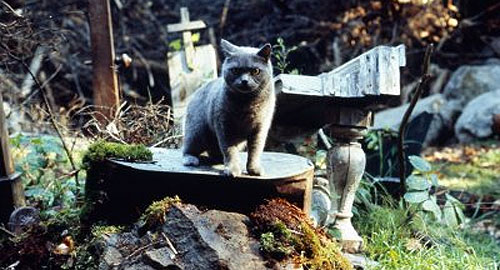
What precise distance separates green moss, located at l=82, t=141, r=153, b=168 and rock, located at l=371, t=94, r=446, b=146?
13.7 ft

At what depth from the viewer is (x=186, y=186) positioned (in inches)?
102

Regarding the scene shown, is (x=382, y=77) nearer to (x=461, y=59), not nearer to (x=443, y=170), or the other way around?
(x=443, y=170)

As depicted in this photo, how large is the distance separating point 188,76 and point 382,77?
2.74 metres

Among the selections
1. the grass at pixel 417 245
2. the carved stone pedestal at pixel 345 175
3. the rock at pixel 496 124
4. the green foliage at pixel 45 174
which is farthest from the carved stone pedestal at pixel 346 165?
the rock at pixel 496 124

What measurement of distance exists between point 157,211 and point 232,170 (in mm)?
434

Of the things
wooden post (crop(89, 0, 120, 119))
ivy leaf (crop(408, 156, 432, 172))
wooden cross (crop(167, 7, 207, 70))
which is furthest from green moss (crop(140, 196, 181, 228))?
wooden cross (crop(167, 7, 207, 70))

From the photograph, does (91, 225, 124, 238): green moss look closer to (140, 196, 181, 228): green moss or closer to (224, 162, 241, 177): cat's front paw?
(140, 196, 181, 228): green moss

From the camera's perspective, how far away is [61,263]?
2.75 m

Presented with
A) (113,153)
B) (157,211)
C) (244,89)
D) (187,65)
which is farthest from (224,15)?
(157,211)

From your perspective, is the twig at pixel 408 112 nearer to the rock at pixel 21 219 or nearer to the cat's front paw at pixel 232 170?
the cat's front paw at pixel 232 170

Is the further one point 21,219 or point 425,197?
point 425,197

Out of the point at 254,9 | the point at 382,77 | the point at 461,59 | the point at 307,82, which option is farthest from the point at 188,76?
the point at 461,59

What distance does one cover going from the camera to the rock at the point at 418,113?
6699 millimetres

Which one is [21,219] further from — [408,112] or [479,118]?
[479,118]
